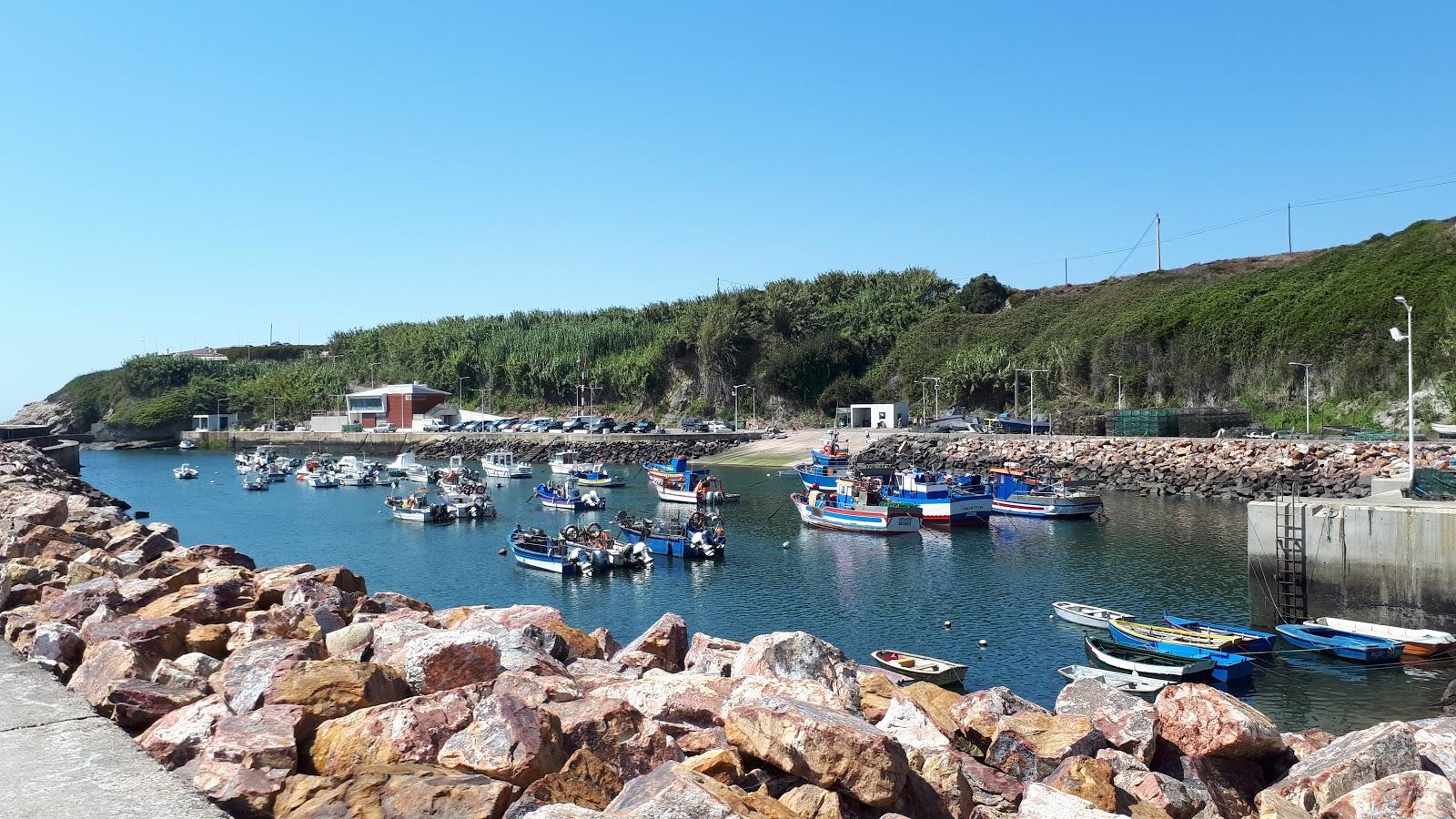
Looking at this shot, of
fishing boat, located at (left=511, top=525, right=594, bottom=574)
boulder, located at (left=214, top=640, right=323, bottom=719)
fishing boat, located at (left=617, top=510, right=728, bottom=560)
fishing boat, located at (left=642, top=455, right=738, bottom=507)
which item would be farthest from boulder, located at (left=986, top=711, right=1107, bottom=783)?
fishing boat, located at (left=642, top=455, right=738, bottom=507)

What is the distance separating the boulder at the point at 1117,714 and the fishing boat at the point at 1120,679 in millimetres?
9565

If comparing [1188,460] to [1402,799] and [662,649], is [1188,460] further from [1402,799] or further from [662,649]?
[1402,799]

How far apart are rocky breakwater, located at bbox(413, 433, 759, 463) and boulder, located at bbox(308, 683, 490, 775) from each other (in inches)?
3124

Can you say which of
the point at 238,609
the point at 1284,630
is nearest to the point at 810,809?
the point at 238,609

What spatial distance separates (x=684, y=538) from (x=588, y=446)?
192 ft

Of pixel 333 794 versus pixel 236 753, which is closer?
pixel 333 794

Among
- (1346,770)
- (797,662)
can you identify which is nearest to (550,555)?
(797,662)

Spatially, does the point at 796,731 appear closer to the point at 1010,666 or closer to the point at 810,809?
the point at 810,809

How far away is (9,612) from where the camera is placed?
1195cm

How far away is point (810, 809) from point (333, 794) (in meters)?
3.10

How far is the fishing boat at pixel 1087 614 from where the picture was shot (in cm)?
2717

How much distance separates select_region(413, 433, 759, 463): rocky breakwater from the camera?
91.6 m

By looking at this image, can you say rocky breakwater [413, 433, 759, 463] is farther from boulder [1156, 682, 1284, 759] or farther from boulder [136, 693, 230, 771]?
boulder [136, 693, 230, 771]

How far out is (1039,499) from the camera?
51594 millimetres
